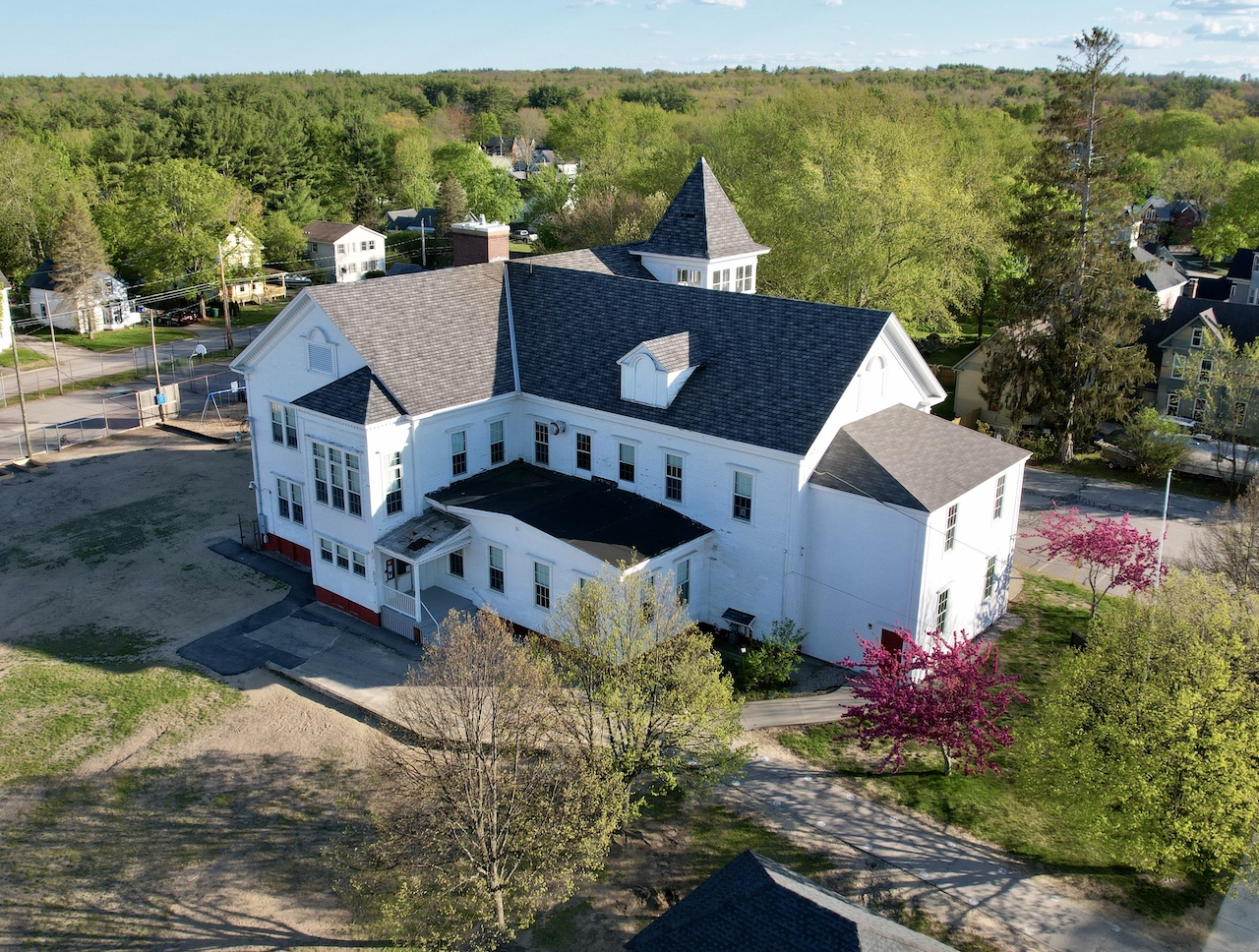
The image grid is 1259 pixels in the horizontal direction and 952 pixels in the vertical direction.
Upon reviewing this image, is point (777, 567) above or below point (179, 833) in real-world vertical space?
above

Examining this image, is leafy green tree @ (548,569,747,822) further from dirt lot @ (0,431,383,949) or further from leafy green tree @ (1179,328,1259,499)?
leafy green tree @ (1179,328,1259,499)

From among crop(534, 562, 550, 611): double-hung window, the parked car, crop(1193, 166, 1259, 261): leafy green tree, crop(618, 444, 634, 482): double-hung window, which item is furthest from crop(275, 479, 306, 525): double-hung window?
crop(1193, 166, 1259, 261): leafy green tree

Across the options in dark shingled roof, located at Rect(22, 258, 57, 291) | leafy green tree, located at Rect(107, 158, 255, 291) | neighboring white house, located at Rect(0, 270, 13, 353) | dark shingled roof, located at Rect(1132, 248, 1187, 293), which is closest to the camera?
neighboring white house, located at Rect(0, 270, 13, 353)

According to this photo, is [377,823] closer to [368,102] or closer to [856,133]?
[856,133]

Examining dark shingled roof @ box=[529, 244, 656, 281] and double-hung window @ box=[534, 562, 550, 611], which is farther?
dark shingled roof @ box=[529, 244, 656, 281]

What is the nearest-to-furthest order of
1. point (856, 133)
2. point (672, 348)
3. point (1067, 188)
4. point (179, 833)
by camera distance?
1. point (179, 833)
2. point (672, 348)
3. point (1067, 188)
4. point (856, 133)

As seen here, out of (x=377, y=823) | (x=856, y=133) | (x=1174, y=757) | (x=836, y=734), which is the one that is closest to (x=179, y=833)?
(x=377, y=823)

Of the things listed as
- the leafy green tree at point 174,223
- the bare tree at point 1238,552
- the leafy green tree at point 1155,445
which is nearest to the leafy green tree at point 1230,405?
the leafy green tree at point 1155,445
